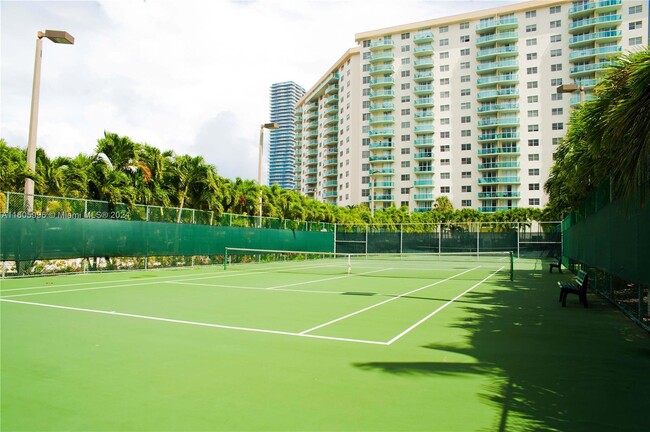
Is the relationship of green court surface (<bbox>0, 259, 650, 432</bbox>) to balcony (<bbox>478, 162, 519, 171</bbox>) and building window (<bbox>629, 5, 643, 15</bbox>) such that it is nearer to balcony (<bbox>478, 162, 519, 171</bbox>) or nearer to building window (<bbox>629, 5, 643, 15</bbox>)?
balcony (<bbox>478, 162, 519, 171</bbox>)

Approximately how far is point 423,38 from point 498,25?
13.1m

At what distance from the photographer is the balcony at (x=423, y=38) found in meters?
89.5

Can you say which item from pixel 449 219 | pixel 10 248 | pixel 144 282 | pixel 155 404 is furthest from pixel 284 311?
pixel 449 219

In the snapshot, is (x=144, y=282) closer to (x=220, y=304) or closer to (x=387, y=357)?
(x=220, y=304)

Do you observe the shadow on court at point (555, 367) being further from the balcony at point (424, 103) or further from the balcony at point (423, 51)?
the balcony at point (423, 51)

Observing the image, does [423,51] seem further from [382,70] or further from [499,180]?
[499,180]

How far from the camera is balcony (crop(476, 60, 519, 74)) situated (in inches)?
3282

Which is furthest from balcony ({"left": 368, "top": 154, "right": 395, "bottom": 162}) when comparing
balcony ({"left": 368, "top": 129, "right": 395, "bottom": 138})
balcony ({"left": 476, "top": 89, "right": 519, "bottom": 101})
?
balcony ({"left": 476, "top": 89, "right": 519, "bottom": 101})

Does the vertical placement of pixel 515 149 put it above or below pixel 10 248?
above

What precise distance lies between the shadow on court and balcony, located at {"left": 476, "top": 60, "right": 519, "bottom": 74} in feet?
264

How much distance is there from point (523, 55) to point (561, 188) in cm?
7131

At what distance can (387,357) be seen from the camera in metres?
6.98

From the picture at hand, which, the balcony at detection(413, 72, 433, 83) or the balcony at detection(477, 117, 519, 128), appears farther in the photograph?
the balcony at detection(413, 72, 433, 83)

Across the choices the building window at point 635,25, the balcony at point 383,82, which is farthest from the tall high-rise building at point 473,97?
the balcony at point 383,82
